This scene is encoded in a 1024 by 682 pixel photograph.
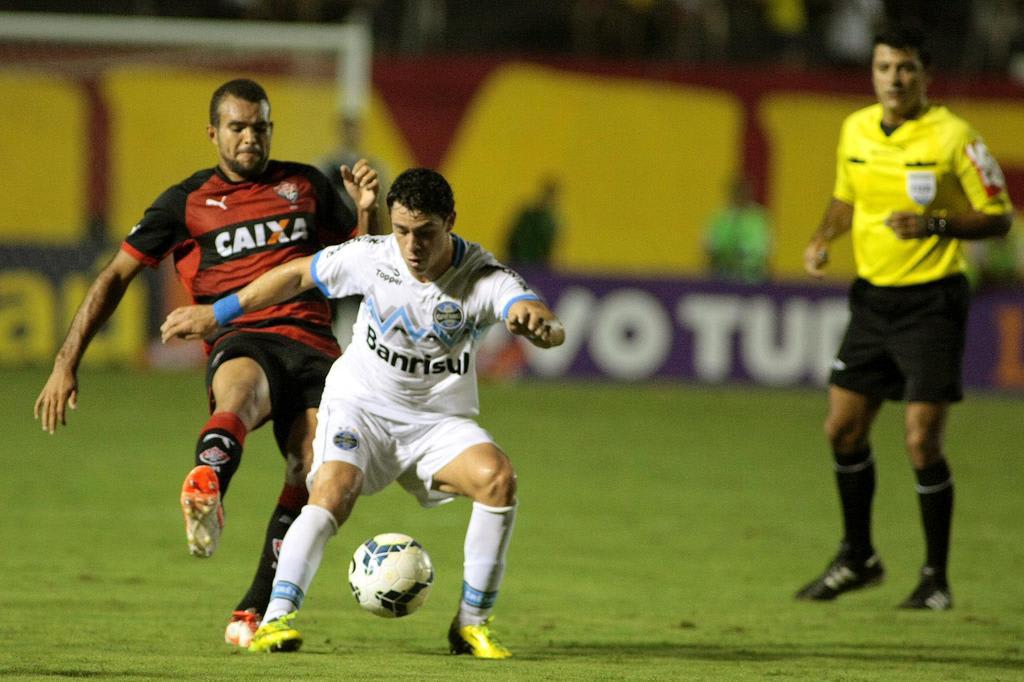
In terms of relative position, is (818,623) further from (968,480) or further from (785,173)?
(785,173)

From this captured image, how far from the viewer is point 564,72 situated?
70.8ft

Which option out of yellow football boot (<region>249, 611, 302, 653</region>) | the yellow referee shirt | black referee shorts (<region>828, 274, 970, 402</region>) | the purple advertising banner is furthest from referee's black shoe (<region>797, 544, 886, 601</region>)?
the purple advertising banner

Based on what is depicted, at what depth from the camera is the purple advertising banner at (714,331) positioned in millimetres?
17344

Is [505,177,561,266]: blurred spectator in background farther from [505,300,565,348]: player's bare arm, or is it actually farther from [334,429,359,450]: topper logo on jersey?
[505,300,565,348]: player's bare arm

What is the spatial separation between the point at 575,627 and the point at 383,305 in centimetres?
160

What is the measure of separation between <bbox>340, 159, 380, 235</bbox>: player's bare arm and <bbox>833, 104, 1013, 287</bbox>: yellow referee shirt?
7.71ft

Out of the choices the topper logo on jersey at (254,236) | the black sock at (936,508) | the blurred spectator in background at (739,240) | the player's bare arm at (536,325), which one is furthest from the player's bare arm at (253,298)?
the blurred spectator in background at (739,240)

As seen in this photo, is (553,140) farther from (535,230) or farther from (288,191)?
(288,191)

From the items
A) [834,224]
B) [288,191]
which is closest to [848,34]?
A: [834,224]

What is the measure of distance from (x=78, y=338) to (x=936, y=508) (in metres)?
3.80

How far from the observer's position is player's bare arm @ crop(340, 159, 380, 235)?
629cm

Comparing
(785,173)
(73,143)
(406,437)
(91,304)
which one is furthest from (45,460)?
(785,173)

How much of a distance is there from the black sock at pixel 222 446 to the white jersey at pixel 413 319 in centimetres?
37

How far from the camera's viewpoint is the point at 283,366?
6.25 meters
